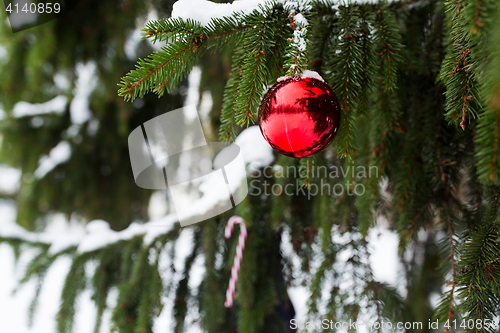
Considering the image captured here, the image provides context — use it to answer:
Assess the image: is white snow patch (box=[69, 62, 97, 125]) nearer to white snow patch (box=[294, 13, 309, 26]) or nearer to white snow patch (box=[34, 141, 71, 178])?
white snow patch (box=[34, 141, 71, 178])

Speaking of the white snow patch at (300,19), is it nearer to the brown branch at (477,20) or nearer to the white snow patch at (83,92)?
the brown branch at (477,20)

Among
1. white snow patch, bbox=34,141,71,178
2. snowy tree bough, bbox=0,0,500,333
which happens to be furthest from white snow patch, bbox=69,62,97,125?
snowy tree bough, bbox=0,0,500,333

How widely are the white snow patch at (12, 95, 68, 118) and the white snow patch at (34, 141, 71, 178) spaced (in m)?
0.22

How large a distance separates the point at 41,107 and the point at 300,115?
6.83ft

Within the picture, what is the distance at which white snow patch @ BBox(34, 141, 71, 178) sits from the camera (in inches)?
79.4

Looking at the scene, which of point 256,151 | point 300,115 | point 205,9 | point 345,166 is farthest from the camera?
point 256,151

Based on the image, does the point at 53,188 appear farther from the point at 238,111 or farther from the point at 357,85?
the point at 357,85

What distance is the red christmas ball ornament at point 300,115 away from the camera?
0.50 metres

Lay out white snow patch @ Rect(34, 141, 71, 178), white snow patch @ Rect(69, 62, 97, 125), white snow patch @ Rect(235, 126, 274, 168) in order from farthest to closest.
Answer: white snow patch @ Rect(34, 141, 71, 178)
white snow patch @ Rect(69, 62, 97, 125)
white snow patch @ Rect(235, 126, 274, 168)

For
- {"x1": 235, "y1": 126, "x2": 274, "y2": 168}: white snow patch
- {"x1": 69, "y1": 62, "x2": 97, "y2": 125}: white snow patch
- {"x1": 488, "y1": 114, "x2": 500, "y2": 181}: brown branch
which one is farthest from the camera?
{"x1": 69, "y1": 62, "x2": 97, "y2": 125}: white snow patch

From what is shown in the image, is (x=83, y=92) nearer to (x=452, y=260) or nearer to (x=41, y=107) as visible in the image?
(x=41, y=107)

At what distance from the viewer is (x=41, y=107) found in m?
1.98

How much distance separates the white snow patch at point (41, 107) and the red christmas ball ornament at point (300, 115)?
1.94 metres

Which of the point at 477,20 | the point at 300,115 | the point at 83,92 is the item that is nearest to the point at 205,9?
the point at 300,115
